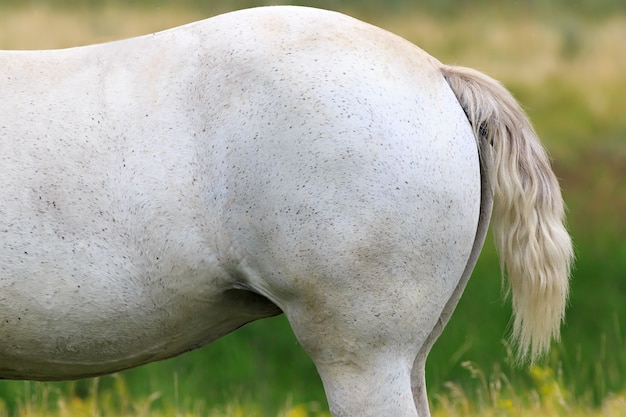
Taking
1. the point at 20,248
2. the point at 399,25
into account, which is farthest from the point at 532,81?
the point at 20,248

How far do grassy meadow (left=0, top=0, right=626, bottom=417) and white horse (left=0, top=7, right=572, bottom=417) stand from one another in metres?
1.37

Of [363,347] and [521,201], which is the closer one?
[363,347]

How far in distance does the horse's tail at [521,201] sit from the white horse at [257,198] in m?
0.01

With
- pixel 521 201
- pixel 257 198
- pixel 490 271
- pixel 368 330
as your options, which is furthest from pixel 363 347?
pixel 490 271

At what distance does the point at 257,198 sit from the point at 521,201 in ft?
2.34

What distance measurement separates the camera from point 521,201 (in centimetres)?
243

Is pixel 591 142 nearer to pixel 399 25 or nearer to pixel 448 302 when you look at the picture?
pixel 399 25

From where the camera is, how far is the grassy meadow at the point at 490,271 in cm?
459

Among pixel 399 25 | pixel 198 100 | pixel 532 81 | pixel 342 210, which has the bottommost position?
pixel 342 210

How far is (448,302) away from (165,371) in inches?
165

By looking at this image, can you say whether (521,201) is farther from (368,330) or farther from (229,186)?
(229,186)

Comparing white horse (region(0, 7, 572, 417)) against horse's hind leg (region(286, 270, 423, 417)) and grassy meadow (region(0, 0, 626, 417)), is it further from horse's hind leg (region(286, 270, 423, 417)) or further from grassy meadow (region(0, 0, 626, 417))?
grassy meadow (region(0, 0, 626, 417))

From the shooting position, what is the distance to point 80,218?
7.50 ft

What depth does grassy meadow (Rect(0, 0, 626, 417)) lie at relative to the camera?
459 cm
